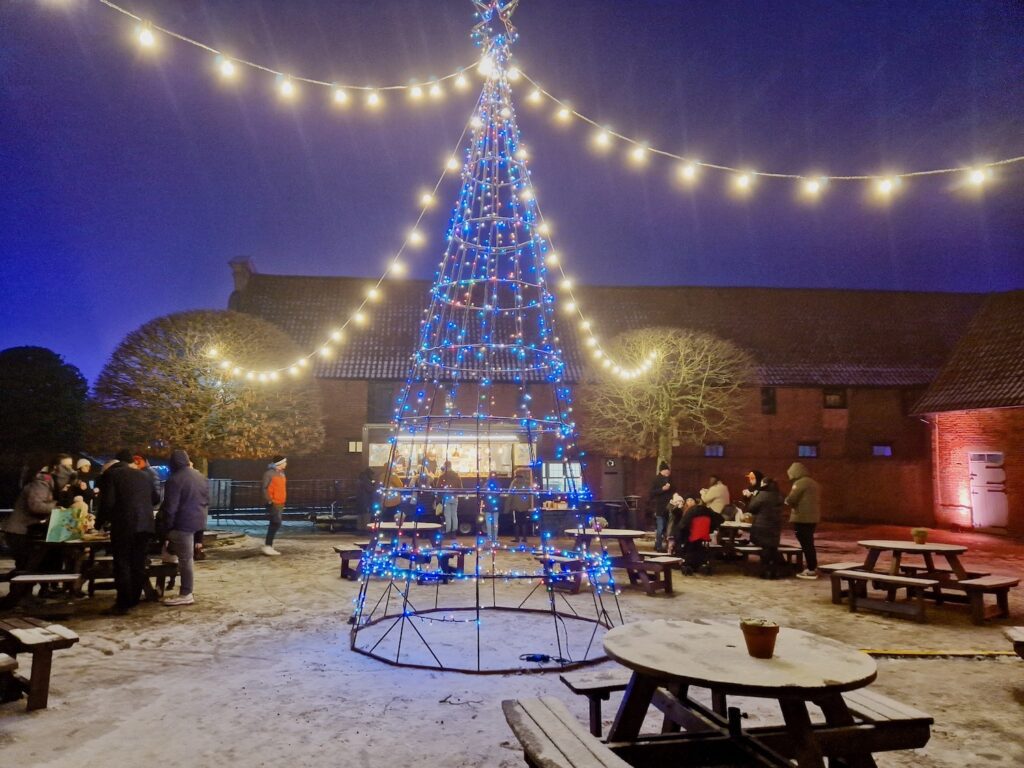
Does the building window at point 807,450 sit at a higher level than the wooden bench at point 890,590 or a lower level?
higher

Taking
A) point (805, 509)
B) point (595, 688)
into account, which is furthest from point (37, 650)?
point (805, 509)

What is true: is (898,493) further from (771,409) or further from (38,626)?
(38,626)

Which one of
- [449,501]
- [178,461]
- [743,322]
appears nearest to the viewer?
[178,461]

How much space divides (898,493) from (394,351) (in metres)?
18.9

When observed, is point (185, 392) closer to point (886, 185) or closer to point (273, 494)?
point (273, 494)

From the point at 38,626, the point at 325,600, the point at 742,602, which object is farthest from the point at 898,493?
the point at 38,626

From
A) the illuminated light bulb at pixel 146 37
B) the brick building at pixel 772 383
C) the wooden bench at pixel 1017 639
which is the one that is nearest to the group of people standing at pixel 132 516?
the illuminated light bulb at pixel 146 37

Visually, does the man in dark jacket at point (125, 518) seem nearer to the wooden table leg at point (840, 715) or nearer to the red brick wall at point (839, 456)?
the wooden table leg at point (840, 715)

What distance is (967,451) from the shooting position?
20656mm

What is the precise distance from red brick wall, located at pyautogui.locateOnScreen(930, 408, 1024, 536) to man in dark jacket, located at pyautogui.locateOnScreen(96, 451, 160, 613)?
20.9m

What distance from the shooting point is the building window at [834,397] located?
82.9ft

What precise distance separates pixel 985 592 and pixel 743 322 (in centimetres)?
2162

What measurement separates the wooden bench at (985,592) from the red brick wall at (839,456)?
1592cm

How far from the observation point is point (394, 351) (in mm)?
25812
